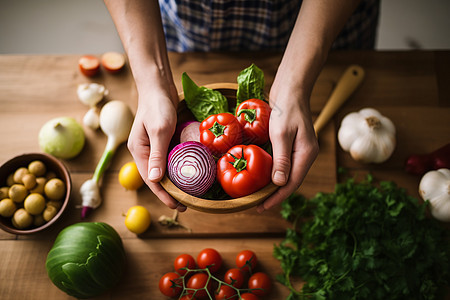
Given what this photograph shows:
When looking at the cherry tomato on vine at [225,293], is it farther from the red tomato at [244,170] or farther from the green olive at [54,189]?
the green olive at [54,189]

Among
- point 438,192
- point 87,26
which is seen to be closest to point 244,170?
point 438,192

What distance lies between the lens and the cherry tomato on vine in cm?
119

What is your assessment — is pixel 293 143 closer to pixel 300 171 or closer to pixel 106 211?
pixel 300 171

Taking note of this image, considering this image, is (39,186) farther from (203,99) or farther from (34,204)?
(203,99)

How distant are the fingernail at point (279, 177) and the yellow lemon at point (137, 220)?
0.54 meters

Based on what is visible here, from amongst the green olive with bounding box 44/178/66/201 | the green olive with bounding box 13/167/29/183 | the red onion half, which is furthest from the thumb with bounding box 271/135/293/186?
the green olive with bounding box 13/167/29/183

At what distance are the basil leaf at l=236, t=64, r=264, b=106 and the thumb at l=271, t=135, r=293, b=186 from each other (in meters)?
0.17

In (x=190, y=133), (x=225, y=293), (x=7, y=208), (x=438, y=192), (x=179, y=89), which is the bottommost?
(x=225, y=293)

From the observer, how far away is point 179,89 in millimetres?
1379

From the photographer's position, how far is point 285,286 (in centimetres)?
123

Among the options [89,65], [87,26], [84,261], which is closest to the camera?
[84,261]

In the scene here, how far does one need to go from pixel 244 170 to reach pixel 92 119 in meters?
0.75

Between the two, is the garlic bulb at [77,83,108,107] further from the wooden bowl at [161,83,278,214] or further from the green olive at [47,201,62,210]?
the wooden bowl at [161,83,278,214]

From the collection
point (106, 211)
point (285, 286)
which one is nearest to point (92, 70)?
point (106, 211)
